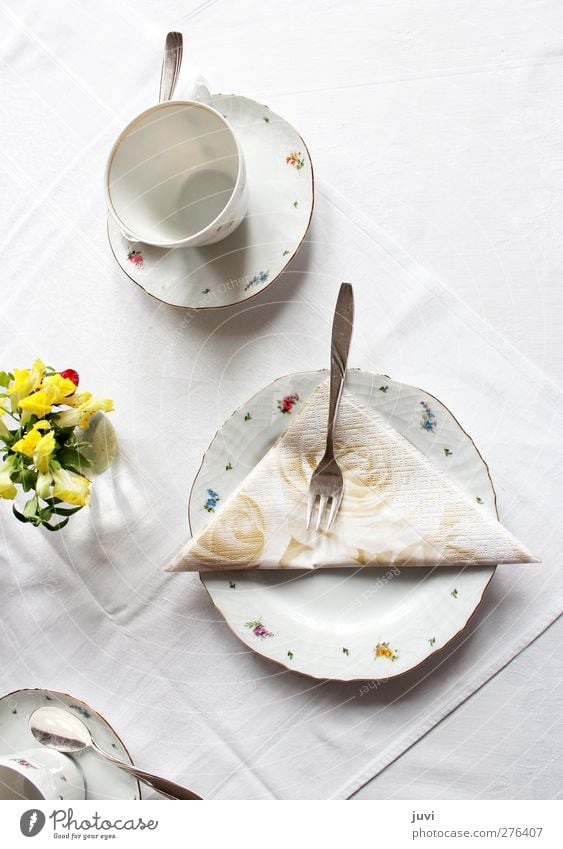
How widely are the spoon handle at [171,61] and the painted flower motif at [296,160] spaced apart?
105 mm

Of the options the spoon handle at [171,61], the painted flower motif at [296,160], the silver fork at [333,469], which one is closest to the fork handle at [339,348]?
the silver fork at [333,469]

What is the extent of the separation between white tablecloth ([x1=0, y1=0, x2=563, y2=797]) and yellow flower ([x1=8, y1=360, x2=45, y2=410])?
0.34 ft

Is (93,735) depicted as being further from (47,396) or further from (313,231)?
(313,231)

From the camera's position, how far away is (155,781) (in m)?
0.52

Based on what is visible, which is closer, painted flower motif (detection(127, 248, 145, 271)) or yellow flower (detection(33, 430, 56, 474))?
yellow flower (detection(33, 430, 56, 474))

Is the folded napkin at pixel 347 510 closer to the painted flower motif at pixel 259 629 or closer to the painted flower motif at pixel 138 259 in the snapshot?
the painted flower motif at pixel 259 629

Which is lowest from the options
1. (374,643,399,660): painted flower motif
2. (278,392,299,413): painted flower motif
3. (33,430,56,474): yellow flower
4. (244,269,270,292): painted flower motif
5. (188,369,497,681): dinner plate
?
(374,643,399,660): painted flower motif

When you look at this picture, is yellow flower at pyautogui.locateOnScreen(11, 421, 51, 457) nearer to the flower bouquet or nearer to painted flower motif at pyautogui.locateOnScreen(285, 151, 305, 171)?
the flower bouquet

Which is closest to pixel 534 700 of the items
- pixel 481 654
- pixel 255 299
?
pixel 481 654

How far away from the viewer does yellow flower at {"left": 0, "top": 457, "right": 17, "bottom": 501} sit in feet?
1.59

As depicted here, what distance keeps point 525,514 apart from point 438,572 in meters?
0.08

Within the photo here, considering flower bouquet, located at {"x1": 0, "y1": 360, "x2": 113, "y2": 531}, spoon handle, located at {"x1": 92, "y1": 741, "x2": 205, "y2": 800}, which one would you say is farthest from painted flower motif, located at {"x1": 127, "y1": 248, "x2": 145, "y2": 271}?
spoon handle, located at {"x1": 92, "y1": 741, "x2": 205, "y2": 800}

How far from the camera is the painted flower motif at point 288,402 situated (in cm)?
55
